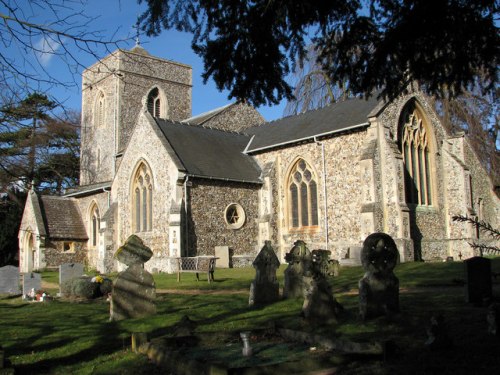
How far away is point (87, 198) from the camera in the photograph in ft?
109

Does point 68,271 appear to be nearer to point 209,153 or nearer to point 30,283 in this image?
point 30,283

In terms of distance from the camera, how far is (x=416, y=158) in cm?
2469

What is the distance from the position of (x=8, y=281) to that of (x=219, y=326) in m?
11.1

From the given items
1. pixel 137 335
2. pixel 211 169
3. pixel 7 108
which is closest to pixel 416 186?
pixel 211 169

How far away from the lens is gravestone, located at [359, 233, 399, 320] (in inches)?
322

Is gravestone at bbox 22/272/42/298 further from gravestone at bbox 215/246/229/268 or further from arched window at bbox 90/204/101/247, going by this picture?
arched window at bbox 90/204/101/247

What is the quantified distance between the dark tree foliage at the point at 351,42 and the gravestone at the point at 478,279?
3.40 metres

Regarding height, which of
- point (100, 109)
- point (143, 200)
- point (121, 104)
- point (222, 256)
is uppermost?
point (100, 109)

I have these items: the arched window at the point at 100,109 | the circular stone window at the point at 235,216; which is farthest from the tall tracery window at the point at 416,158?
the arched window at the point at 100,109

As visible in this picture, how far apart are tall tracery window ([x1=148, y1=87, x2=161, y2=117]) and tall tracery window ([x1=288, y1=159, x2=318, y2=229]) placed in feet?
64.7

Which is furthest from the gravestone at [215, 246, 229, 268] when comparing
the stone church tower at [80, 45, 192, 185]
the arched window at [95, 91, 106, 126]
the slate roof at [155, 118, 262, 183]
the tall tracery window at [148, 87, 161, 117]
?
the arched window at [95, 91, 106, 126]

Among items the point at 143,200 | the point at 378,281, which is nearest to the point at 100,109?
the point at 143,200

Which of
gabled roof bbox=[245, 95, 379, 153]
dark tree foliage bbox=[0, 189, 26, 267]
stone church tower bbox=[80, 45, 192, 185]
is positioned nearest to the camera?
gabled roof bbox=[245, 95, 379, 153]

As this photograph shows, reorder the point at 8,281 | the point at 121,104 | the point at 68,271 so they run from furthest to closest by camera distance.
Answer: the point at 121,104
the point at 8,281
the point at 68,271
